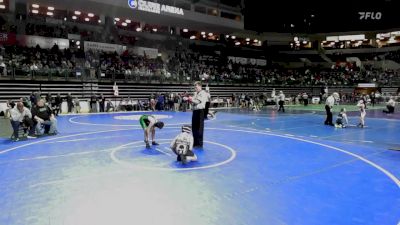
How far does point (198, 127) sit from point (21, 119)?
684 cm

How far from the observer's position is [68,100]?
26.1 m

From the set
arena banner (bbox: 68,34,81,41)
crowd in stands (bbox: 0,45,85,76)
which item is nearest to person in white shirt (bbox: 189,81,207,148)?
crowd in stands (bbox: 0,45,85,76)

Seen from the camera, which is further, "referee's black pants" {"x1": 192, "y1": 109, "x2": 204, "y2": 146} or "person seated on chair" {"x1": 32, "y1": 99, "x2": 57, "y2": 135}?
"person seated on chair" {"x1": 32, "y1": 99, "x2": 57, "y2": 135}

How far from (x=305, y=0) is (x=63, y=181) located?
162 feet

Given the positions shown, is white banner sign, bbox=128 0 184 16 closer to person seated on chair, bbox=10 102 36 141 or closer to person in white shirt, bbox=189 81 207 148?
person seated on chair, bbox=10 102 36 141

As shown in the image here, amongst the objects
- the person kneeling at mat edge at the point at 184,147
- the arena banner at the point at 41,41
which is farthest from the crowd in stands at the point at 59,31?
the person kneeling at mat edge at the point at 184,147

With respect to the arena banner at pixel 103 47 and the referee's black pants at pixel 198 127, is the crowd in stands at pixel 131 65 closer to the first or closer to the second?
the arena banner at pixel 103 47

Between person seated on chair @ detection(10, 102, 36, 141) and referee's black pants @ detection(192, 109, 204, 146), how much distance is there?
651 centimetres

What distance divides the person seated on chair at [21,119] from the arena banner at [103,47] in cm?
2119

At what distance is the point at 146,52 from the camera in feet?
127

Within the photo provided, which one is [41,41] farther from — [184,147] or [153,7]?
[184,147]

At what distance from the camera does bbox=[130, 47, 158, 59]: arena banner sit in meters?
37.8

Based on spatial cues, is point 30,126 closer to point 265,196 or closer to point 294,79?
point 265,196

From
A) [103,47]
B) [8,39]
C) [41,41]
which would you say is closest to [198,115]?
[8,39]
